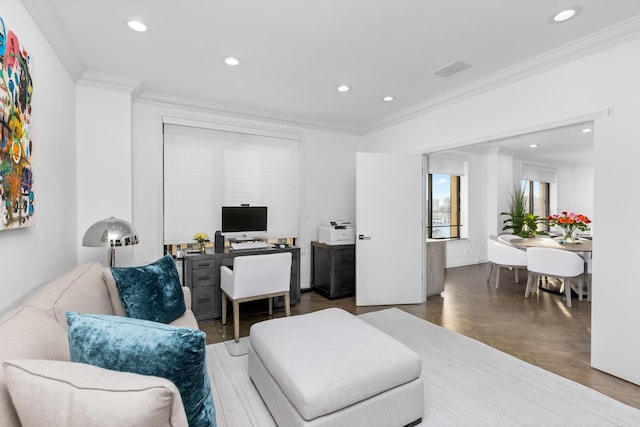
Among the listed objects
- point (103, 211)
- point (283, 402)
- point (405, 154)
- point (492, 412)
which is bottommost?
point (492, 412)

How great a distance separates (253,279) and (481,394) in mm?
2131

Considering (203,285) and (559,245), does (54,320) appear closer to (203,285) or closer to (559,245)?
(203,285)

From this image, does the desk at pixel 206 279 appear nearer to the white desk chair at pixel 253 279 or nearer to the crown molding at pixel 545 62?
the white desk chair at pixel 253 279

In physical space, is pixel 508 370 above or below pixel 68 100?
below

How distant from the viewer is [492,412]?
1.96 m

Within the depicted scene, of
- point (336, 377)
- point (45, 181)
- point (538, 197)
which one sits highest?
point (538, 197)

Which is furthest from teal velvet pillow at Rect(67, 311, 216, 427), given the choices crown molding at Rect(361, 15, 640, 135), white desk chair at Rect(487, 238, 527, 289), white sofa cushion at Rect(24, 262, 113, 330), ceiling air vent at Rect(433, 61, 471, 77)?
white desk chair at Rect(487, 238, 527, 289)

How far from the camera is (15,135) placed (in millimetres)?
1672

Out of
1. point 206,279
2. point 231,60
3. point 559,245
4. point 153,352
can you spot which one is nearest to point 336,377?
point 153,352

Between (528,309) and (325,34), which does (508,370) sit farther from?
(325,34)

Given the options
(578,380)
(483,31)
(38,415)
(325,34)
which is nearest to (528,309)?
(578,380)

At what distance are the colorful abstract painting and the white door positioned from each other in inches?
127

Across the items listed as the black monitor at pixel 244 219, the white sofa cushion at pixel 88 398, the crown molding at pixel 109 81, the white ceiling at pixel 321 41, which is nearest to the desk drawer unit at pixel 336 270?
the black monitor at pixel 244 219

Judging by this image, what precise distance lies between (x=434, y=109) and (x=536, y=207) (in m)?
6.14
